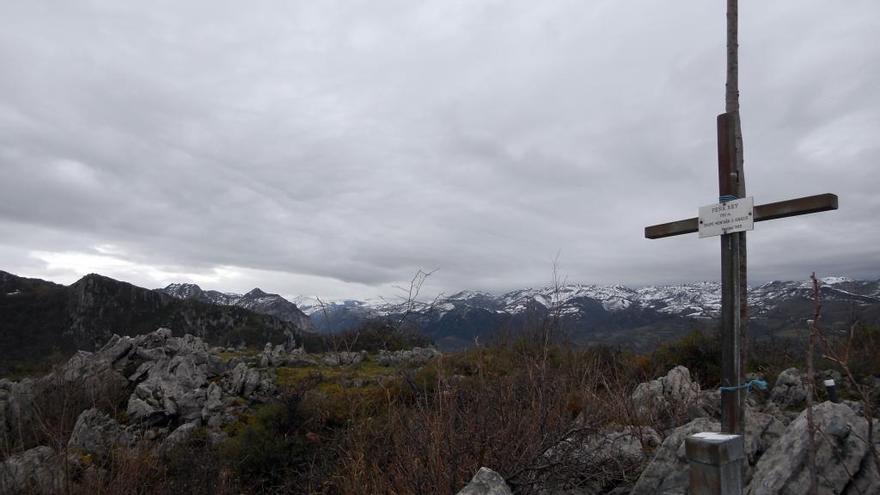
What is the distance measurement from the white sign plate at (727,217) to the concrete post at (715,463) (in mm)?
1341

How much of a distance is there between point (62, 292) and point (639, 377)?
79068mm

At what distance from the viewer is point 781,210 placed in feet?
11.3

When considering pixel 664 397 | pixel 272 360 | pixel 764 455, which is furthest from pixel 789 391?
pixel 272 360

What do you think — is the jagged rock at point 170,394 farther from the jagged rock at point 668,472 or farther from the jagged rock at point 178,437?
A: the jagged rock at point 668,472

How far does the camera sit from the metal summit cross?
11.7 ft

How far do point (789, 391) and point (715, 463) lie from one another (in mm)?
8767

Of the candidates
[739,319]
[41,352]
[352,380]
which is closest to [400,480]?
[739,319]

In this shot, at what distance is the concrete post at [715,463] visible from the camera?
330cm

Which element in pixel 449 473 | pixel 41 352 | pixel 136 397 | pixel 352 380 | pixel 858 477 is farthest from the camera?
pixel 41 352

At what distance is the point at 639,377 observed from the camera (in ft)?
41.1

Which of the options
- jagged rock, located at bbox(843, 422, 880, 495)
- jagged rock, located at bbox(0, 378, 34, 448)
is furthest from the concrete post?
jagged rock, located at bbox(0, 378, 34, 448)

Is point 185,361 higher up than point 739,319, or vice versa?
point 739,319

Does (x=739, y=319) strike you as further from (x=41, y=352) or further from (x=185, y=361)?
(x=41, y=352)

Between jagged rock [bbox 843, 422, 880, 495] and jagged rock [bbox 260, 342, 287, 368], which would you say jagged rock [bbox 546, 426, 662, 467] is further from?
jagged rock [bbox 260, 342, 287, 368]
